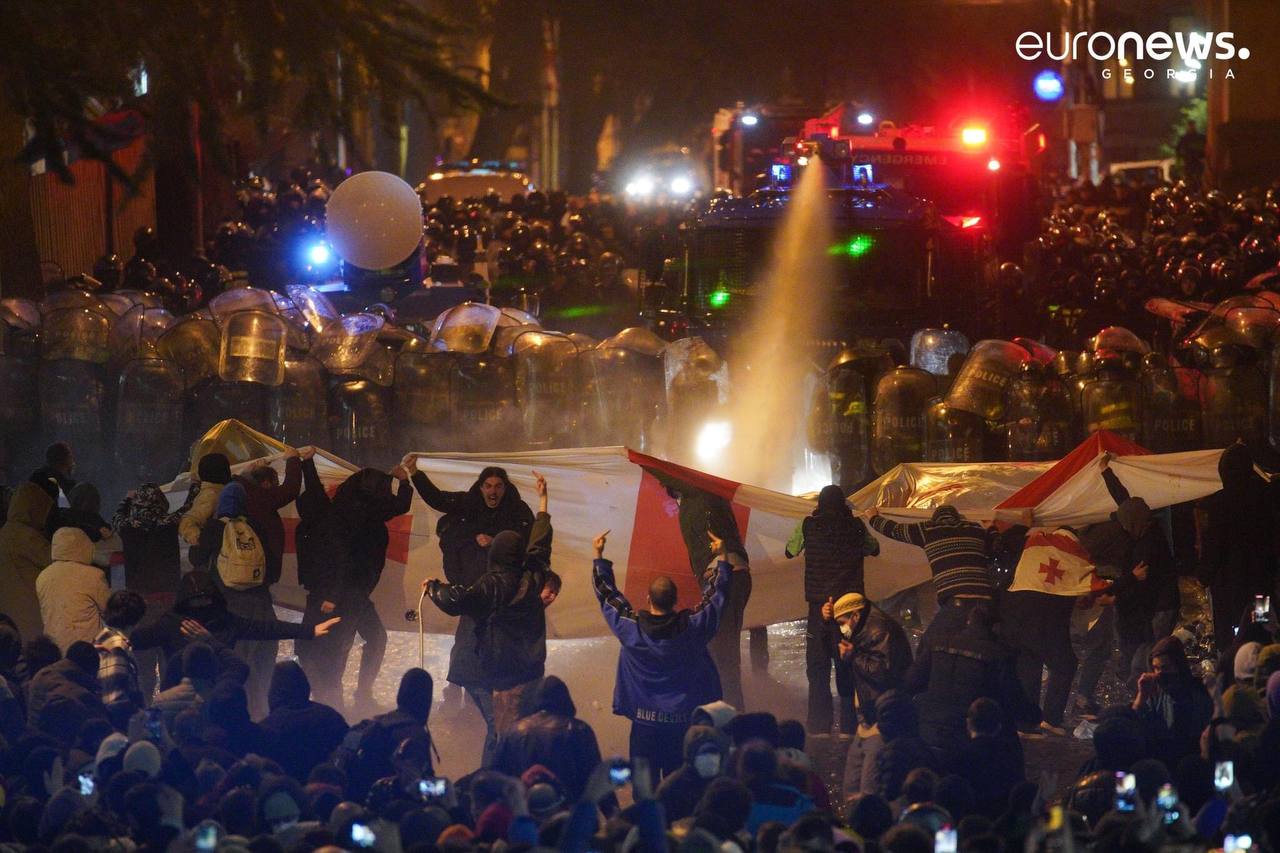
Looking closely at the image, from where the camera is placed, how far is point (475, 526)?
33.0 ft

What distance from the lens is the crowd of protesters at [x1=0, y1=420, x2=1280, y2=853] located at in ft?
19.6

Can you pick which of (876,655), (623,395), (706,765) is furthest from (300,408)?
(706,765)

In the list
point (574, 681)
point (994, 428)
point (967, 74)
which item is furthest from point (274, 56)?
point (967, 74)

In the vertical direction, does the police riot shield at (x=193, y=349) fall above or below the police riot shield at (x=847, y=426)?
above

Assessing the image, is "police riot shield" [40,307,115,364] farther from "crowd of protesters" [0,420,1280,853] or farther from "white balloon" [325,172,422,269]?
"white balloon" [325,172,422,269]

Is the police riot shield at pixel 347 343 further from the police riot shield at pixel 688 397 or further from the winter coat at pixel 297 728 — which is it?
the winter coat at pixel 297 728

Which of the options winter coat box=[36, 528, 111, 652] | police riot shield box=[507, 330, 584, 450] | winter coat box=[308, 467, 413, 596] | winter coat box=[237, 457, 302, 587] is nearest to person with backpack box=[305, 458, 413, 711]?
winter coat box=[308, 467, 413, 596]

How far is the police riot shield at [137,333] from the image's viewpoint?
1354cm

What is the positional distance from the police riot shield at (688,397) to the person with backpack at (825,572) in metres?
3.58

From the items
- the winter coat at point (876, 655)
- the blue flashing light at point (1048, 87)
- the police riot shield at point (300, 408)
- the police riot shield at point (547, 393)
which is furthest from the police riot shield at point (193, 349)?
the blue flashing light at point (1048, 87)

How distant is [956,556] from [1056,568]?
3.25 ft

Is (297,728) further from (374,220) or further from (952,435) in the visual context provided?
(374,220)

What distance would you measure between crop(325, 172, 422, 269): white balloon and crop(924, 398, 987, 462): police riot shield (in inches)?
236

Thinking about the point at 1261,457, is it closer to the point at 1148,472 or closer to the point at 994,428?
the point at 1148,472
